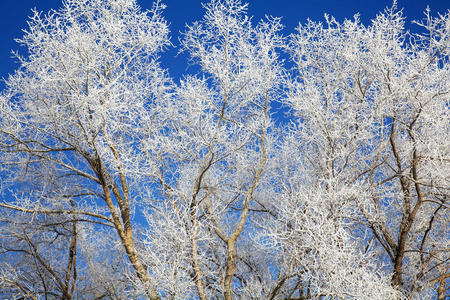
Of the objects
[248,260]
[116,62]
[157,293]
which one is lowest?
[157,293]

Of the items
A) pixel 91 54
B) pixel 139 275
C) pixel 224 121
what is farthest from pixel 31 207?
pixel 224 121

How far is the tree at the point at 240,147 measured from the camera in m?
8.05

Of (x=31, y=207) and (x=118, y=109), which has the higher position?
(x=118, y=109)

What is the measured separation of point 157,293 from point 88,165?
351 centimetres

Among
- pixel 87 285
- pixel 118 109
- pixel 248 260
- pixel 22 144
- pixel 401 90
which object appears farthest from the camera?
pixel 87 285

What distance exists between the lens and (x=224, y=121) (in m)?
10.3

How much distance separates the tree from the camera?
26.4 ft

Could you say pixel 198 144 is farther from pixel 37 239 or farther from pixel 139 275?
pixel 37 239

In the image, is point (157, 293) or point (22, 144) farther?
point (22, 144)

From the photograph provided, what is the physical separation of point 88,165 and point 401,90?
738 centimetres

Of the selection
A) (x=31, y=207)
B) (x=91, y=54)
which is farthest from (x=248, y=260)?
(x=91, y=54)

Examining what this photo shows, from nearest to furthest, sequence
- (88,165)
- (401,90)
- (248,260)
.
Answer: (401,90), (88,165), (248,260)

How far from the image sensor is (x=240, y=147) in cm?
959

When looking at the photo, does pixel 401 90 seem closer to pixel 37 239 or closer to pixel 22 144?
pixel 22 144
